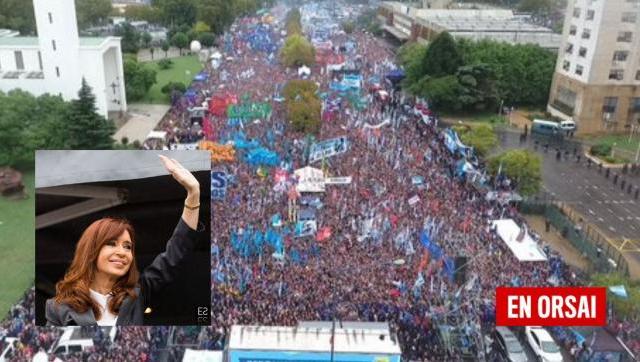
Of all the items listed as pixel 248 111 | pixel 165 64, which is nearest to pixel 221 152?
pixel 248 111

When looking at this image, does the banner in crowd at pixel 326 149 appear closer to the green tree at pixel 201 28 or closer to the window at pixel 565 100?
the window at pixel 565 100

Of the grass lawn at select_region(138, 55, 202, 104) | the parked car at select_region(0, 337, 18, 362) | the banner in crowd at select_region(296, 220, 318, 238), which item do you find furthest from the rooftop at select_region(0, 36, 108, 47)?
the parked car at select_region(0, 337, 18, 362)

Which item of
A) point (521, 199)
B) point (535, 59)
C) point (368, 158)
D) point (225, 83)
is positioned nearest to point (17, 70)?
point (225, 83)

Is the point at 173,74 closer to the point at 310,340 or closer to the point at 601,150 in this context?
the point at 601,150

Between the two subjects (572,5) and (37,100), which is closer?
(37,100)

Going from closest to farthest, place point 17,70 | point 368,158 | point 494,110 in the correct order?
point 368,158 → point 17,70 → point 494,110

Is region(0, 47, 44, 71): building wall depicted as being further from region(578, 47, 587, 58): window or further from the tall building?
region(578, 47, 587, 58): window

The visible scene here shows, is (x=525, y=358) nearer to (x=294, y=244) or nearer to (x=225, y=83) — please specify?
(x=294, y=244)
